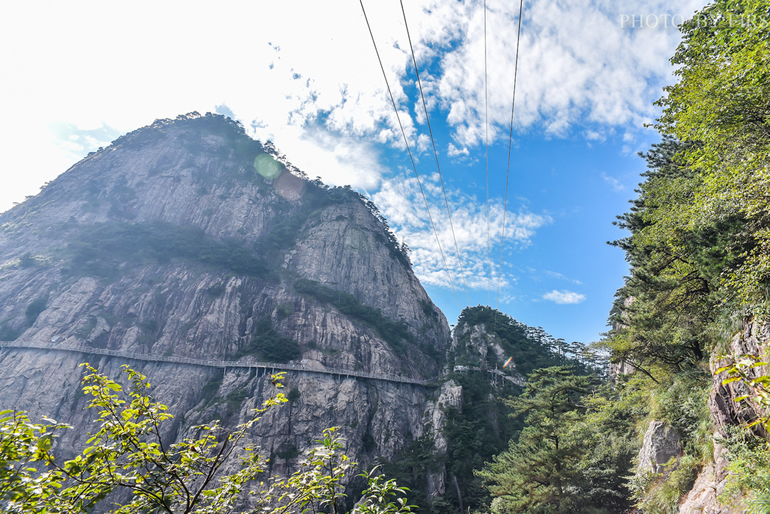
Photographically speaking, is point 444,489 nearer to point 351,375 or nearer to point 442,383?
point 442,383

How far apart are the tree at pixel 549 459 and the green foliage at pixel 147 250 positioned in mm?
54628

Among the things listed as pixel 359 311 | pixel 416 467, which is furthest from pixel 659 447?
pixel 359 311

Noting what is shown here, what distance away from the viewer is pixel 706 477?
8.49 m

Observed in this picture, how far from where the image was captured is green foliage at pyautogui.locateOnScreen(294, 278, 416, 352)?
58875 mm

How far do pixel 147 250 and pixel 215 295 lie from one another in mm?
17767

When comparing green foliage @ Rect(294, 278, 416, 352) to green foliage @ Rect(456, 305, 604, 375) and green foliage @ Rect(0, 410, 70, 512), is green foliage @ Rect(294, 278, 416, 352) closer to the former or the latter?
green foliage @ Rect(456, 305, 604, 375)

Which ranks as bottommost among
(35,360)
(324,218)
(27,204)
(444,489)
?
(444,489)

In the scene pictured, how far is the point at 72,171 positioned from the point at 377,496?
10516 centimetres

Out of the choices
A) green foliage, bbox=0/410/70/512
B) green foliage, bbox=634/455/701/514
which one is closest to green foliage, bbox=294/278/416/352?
green foliage, bbox=634/455/701/514

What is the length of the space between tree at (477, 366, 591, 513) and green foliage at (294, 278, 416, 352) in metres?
41.5

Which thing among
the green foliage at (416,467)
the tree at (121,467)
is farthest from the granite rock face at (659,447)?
Result: the green foliage at (416,467)

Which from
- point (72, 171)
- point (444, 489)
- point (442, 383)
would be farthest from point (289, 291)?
point (72, 171)

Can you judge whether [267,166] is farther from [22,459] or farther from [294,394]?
[22,459]

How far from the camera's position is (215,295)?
5481 cm
